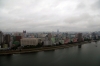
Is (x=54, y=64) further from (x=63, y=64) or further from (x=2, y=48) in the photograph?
(x=2, y=48)

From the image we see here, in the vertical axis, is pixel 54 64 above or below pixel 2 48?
below

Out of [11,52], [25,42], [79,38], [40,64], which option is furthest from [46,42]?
[79,38]

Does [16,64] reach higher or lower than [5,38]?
lower

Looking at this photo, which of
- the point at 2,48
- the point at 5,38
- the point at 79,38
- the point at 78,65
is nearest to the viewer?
the point at 78,65

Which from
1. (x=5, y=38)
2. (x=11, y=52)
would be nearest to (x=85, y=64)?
(x=11, y=52)

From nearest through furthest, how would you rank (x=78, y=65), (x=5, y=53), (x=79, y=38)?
(x=78, y=65), (x=5, y=53), (x=79, y=38)

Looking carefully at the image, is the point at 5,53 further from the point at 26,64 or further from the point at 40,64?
the point at 40,64

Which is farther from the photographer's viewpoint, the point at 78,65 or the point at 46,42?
the point at 46,42

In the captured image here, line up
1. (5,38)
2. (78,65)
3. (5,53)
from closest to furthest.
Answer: (78,65) < (5,53) < (5,38)

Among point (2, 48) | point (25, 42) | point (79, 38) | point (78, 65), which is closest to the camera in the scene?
point (78, 65)

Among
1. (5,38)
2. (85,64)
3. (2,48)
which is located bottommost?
(85,64)
